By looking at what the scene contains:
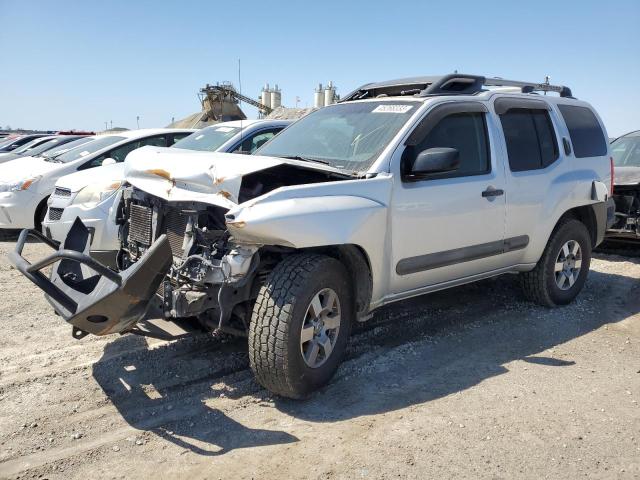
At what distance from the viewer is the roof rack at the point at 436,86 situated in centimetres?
486

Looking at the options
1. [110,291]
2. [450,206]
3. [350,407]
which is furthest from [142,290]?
[450,206]

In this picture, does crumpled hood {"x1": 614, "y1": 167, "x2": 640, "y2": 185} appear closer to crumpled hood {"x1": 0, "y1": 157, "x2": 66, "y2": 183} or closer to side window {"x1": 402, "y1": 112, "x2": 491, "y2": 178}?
side window {"x1": 402, "y1": 112, "x2": 491, "y2": 178}

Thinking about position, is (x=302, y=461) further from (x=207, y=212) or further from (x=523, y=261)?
(x=523, y=261)

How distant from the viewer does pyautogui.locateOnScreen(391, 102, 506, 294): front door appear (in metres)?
4.16

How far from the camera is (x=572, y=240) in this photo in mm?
5750

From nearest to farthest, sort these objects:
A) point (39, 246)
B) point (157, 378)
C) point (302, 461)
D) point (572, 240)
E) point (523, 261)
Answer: point (302, 461) < point (157, 378) < point (523, 261) < point (572, 240) < point (39, 246)

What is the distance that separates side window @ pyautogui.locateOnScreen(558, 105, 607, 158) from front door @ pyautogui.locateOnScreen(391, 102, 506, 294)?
137 centimetres

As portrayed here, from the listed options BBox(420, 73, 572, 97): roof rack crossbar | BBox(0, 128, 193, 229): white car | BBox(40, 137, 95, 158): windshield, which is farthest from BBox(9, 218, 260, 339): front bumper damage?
BBox(40, 137, 95, 158): windshield

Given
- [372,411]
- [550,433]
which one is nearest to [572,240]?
[550,433]

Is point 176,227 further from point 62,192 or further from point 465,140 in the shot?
point 62,192

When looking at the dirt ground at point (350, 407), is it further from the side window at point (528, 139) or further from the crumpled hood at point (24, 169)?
the crumpled hood at point (24, 169)

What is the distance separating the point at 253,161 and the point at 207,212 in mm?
454

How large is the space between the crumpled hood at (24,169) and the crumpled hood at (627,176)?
27.5 ft

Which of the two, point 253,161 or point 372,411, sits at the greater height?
point 253,161
